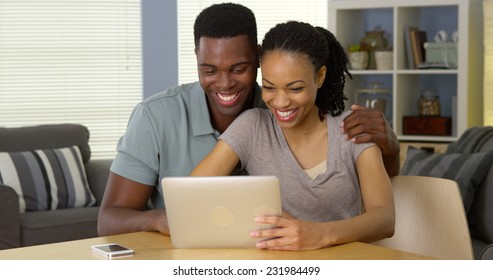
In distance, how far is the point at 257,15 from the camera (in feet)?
21.1

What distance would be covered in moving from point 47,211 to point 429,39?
2.62 m

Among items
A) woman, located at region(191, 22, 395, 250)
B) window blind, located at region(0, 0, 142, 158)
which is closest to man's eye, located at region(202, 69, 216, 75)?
woman, located at region(191, 22, 395, 250)

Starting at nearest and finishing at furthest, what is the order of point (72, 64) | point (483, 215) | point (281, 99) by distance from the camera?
point (281, 99) → point (483, 215) → point (72, 64)

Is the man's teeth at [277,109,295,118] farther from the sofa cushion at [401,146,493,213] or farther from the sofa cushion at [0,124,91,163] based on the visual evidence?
the sofa cushion at [0,124,91,163]

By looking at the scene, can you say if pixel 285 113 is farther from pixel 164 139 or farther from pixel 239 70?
pixel 164 139

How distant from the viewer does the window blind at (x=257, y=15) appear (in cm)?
639

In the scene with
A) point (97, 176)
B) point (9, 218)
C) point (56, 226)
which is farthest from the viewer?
point (97, 176)

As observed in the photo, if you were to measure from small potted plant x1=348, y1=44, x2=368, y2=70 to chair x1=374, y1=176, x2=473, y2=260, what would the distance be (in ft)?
10.0

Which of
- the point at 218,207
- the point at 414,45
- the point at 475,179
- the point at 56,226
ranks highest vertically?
the point at 414,45

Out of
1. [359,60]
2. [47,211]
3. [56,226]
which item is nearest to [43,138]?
[47,211]

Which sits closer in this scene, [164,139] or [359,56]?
[164,139]

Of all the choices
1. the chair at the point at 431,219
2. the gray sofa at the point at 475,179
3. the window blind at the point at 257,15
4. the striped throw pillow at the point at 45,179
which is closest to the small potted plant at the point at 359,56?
the window blind at the point at 257,15

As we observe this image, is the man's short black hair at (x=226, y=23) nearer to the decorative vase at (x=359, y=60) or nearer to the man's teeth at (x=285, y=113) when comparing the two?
the man's teeth at (x=285, y=113)
